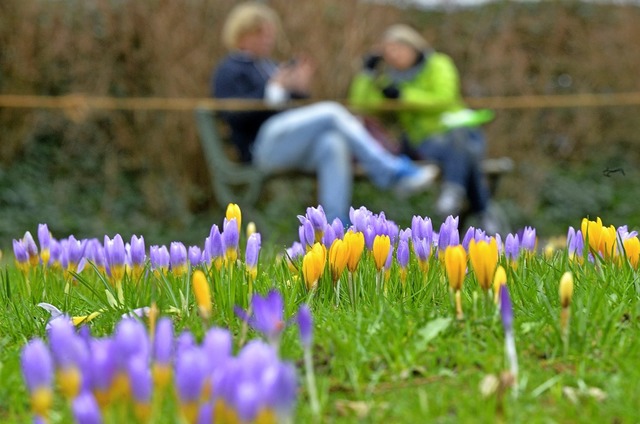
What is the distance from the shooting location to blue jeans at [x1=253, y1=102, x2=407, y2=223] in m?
7.74

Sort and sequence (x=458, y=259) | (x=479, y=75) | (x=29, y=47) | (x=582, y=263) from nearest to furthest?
(x=458, y=259) → (x=582, y=263) → (x=29, y=47) → (x=479, y=75)

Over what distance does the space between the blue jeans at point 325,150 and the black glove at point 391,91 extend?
1.09 metres

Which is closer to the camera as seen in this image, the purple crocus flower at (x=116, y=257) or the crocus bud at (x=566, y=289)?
the crocus bud at (x=566, y=289)

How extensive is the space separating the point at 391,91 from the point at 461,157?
3.26ft

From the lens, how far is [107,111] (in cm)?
1093

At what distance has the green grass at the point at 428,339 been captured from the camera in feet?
5.96

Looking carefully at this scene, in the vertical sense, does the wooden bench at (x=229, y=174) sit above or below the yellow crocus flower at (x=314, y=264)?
above

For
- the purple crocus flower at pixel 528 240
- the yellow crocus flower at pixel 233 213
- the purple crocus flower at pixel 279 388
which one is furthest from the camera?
the purple crocus flower at pixel 528 240

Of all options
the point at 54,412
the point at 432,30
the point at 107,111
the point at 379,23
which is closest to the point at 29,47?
the point at 107,111

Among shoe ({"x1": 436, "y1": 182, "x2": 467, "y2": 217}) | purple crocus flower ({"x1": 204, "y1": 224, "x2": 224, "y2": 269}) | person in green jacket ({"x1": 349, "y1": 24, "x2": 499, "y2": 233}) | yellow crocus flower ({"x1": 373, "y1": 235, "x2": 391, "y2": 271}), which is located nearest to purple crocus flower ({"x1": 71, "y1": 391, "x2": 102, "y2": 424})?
yellow crocus flower ({"x1": 373, "y1": 235, "x2": 391, "y2": 271})

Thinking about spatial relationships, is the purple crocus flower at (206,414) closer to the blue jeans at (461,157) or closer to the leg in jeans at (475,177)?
the blue jeans at (461,157)

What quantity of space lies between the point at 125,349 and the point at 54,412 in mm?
528

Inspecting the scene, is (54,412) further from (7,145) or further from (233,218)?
(7,145)

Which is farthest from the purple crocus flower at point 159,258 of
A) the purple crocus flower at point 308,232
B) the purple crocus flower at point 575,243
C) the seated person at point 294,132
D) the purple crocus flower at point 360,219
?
the seated person at point 294,132
